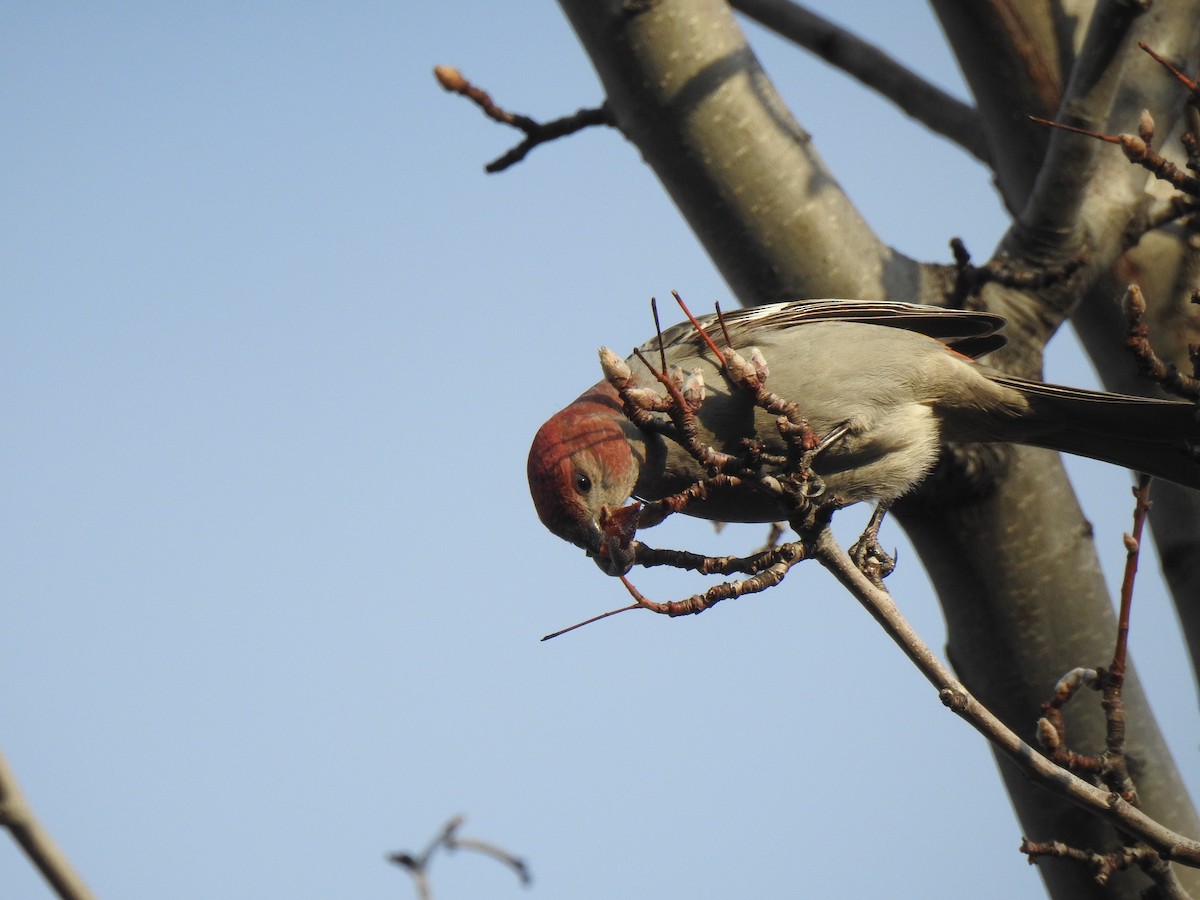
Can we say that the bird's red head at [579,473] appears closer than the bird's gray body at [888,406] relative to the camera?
Yes

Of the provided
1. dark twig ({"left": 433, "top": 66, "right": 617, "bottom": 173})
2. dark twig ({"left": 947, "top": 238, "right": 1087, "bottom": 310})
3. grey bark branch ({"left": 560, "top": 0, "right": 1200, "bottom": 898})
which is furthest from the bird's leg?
dark twig ({"left": 433, "top": 66, "right": 617, "bottom": 173})

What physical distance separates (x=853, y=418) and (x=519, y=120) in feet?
6.36

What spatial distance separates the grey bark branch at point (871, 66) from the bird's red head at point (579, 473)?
9.71ft

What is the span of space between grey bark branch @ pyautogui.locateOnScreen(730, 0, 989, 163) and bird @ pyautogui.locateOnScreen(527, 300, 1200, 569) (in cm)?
181

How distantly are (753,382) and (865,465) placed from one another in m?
1.55

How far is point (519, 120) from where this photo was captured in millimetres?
4871

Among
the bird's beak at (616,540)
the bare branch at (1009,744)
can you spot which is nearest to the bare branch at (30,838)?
the bird's beak at (616,540)

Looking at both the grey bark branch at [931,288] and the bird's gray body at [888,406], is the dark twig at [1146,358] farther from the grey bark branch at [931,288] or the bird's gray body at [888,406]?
the grey bark branch at [931,288]

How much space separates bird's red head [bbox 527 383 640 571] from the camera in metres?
3.64

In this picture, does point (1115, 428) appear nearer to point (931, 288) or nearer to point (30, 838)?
point (931, 288)

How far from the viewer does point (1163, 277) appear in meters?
4.97

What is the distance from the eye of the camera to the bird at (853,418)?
12.2ft

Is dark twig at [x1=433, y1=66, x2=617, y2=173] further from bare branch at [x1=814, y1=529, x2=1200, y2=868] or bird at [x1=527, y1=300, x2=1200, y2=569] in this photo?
bare branch at [x1=814, y1=529, x2=1200, y2=868]

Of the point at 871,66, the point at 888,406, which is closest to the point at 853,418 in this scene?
the point at 888,406
